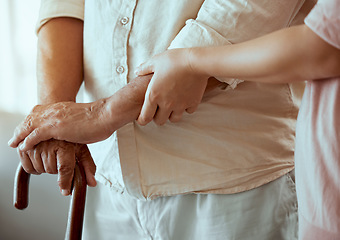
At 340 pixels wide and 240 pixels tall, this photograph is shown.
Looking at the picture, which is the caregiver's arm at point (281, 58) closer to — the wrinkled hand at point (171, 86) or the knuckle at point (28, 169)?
the wrinkled hand at point (171, 86)

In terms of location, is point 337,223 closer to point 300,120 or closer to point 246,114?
point 300,120

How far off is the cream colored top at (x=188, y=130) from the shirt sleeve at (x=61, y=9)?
0.32ft

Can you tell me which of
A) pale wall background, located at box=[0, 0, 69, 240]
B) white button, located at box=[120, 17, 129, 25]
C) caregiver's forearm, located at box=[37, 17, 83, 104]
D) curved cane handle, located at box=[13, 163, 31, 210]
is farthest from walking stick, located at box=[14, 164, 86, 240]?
pale wall background, located at box=[0, 0, 69, 240]

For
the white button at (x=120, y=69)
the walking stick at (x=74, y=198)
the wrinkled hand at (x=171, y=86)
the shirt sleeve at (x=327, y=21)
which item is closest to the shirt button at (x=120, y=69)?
the white button at (x=120, y=69)

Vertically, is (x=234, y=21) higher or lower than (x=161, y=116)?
higher

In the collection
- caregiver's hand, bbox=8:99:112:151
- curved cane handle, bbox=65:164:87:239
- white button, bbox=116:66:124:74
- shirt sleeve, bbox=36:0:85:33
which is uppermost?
shirt sleeve, bbox=36:0:85:33

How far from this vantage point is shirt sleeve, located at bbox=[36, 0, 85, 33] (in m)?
1.05

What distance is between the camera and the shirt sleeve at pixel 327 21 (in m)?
0.57

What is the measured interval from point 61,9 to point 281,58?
610 millimetres

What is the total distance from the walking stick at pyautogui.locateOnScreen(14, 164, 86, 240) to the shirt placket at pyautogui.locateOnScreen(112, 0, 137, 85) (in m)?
0.23

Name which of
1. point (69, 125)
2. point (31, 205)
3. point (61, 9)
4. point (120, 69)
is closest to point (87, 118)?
point (69, 125)

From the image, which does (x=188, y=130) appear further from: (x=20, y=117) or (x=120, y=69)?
(x=20, y=117)

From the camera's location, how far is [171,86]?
0.79 metres

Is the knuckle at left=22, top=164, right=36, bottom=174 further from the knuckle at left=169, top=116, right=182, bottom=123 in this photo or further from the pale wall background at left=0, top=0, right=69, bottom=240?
the pale wall background at left=0, top=0, right=69, bottom=240
